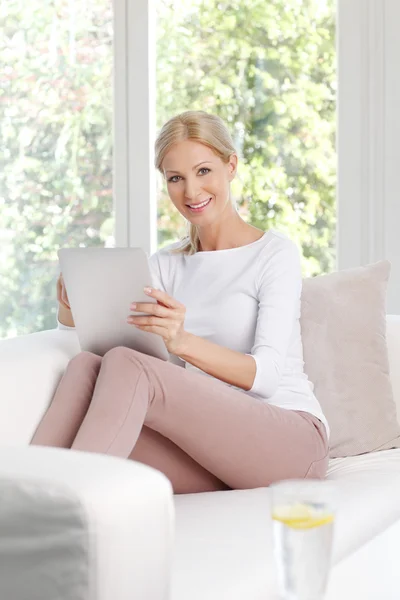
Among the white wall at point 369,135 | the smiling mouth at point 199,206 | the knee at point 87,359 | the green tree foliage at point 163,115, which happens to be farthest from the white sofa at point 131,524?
the green tree foliage at point 163,115

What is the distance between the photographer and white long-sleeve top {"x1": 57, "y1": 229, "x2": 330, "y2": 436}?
209 cm

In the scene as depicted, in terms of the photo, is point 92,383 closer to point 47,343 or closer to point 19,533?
point 47,343

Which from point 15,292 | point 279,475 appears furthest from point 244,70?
point 279,475

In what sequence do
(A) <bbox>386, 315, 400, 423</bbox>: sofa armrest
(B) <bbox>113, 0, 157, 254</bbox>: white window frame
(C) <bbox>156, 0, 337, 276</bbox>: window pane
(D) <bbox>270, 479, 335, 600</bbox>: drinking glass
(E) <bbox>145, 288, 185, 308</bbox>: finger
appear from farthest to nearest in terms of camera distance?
(B) <bbox>113, 0, 157, 254</bbox>: white window frame, (C) <bbox>156, 0, 337, 276</bbox>: window pane, (A) <bbox>386, 315, 400, 423</bbox>: sofa armrest, (E) <bbox>145, 288, 185, 308</bbox>: finger, (D) <bbox>270, 479, 335, 600</bbox>: drinking glass

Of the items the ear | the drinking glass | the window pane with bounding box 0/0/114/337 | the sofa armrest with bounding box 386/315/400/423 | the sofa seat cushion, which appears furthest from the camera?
the window pane with bounding box 0/0/114/337

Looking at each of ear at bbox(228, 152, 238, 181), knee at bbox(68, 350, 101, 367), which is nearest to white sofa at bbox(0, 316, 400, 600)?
knee at bbox(68, 350, 101, 367)

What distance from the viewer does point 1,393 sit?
1869 mm

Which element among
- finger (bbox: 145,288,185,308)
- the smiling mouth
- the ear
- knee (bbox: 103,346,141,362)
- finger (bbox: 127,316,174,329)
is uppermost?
the ear

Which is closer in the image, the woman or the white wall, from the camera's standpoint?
the woman

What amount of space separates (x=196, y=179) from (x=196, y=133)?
0.11m

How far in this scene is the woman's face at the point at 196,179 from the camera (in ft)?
7.48

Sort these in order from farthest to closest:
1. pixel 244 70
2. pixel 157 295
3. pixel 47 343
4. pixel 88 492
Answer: pixel 244 70 → pixel 47 343 → pixel 157 295 → pixel 88 492

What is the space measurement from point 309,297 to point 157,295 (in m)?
0.67

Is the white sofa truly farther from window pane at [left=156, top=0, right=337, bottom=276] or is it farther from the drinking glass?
window pane at [left=156, top=0, right=337, bottom=276]
